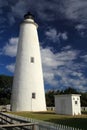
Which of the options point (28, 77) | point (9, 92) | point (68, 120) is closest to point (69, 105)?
point (28, 77)

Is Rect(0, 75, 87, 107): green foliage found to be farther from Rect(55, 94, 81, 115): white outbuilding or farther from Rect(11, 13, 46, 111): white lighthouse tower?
Rect(55, 94, 81, 115): white outbuilding

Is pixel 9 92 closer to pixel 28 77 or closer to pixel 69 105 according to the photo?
pixel 28 77

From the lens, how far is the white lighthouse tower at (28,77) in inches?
1112

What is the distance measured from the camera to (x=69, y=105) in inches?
→ 1004

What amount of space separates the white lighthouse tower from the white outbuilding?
3.07 meters

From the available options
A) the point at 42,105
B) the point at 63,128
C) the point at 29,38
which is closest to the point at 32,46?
the point at 29,38

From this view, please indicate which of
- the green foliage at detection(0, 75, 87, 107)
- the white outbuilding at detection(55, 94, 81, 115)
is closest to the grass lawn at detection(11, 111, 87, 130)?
the white outbuilding at detection(55, 94, 81, 115)

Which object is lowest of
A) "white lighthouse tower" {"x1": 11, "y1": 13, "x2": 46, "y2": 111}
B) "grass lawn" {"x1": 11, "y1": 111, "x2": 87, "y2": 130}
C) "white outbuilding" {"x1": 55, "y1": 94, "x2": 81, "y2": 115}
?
"grass lawn" {"x1": 11, "y1": 111, "x2": 87, "y2": 130}

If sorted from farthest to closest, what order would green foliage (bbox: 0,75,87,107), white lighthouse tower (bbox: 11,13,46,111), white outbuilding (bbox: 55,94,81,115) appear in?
green foliage (bbox: 0,75,87,107), white lighthouse tower (bbox: 11,13,46,111), white outbuilding (bbox: 55,94,81,115)

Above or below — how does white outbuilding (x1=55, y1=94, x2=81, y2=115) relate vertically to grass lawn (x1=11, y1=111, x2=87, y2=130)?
above

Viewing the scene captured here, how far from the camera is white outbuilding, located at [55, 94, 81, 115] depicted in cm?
2531

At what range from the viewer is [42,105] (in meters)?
29.2

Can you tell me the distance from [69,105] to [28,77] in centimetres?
579

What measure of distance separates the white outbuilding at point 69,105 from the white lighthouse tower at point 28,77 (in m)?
3.07
